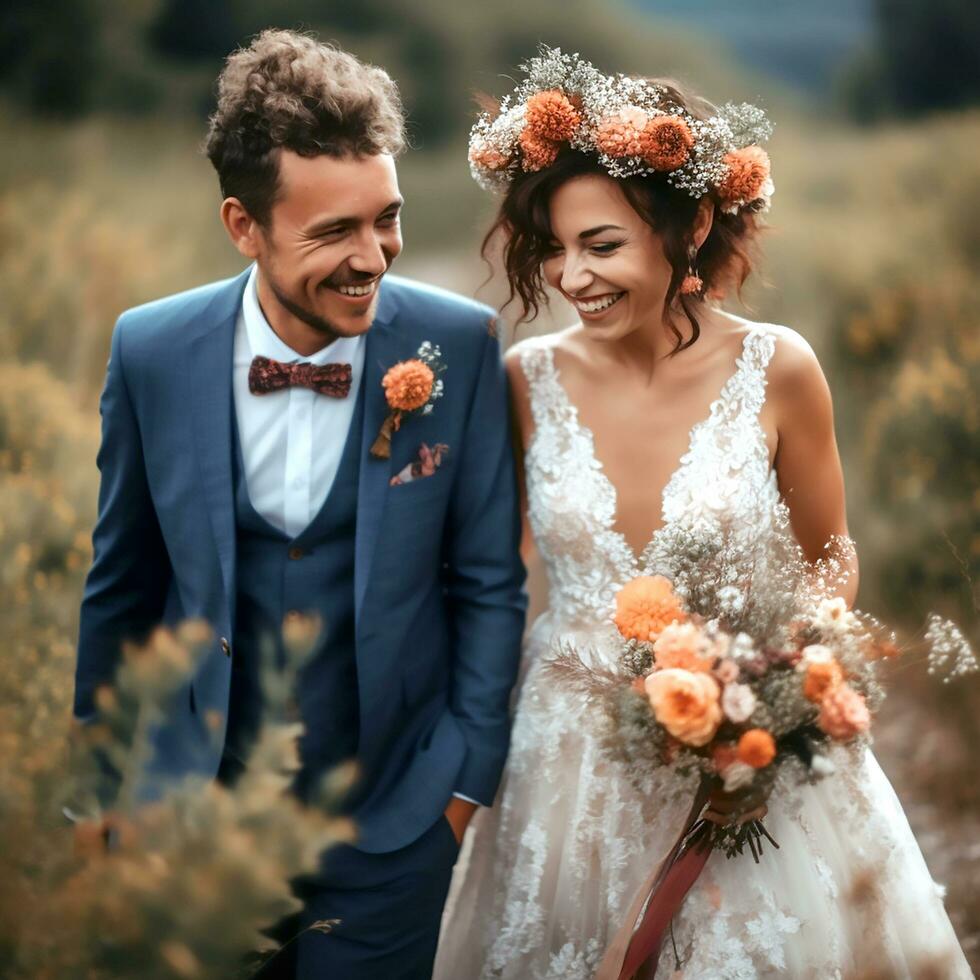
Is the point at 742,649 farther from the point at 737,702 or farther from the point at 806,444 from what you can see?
the point at 806,444

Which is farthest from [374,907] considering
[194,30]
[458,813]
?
[194,30]

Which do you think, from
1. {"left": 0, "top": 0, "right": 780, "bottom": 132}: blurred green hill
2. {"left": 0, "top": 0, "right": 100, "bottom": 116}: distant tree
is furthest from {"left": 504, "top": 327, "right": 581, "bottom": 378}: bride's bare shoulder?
{"left": 0, "top": 0, "right": 100, "bottom": 116}: distant tree

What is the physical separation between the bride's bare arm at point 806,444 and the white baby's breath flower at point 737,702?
2.91ft

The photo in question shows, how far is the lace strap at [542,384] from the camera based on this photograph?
109 inches

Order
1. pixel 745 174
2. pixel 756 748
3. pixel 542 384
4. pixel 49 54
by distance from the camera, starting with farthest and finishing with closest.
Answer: pixel 49 54, pixel 542 384, pixel 745 174, pixel 756 748

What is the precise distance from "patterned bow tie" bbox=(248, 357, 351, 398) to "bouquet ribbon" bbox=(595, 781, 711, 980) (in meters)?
1.23

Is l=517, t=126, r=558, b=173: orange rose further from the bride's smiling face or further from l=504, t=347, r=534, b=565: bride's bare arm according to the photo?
l=504, t=347, r=534, b=565: bride's bare arm

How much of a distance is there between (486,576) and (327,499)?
44cm

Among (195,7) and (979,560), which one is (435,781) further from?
(195,7)

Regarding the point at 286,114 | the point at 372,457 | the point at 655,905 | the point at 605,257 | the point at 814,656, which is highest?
the point at 286,114

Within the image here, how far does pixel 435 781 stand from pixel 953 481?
134 inches

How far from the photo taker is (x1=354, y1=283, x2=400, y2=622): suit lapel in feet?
7.88

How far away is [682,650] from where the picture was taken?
6.12 feet

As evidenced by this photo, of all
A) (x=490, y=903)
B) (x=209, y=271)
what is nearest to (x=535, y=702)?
(x=490, y=903)
